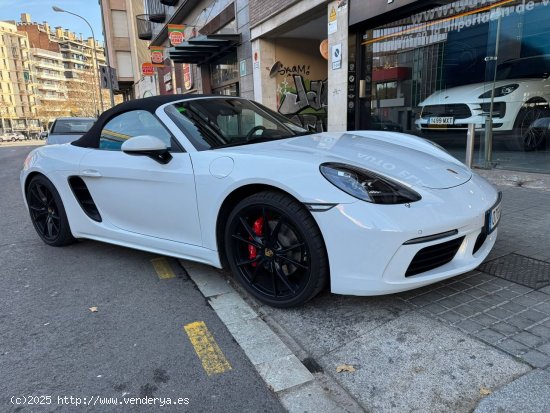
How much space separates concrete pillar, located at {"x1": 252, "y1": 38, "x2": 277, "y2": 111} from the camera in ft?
40.7

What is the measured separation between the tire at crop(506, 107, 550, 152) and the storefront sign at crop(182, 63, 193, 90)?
16.1m

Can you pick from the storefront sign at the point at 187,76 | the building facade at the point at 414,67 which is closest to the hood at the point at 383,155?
the building facade at the point at 414,67

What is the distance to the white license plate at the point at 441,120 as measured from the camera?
7.78 metres

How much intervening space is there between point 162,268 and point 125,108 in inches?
58.0

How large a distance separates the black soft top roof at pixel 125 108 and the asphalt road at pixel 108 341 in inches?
44.3

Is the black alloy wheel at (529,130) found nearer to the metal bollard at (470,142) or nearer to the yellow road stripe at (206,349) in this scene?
the metal bollard at (470,142)

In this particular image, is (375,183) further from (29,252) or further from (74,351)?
(29,252)

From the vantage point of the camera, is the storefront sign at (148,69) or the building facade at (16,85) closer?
the storefront sign at (148,69)

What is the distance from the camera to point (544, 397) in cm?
174

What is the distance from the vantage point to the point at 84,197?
12.3 feet

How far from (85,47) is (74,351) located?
6045 inches

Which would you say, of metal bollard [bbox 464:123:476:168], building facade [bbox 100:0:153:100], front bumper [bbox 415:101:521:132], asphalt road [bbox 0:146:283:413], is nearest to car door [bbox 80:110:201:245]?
asphalt road [bbox 0:146:283:413]

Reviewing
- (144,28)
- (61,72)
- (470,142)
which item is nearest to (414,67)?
(470,142)

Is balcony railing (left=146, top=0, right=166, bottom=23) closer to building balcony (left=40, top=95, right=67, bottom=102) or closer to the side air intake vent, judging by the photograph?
the side air intake vent
